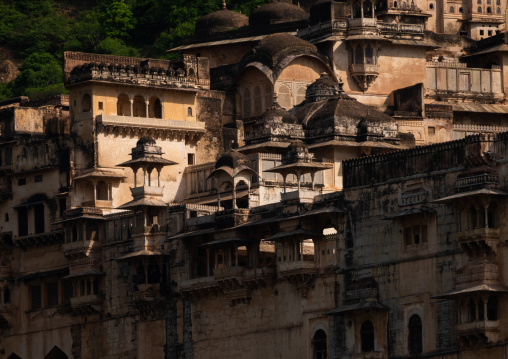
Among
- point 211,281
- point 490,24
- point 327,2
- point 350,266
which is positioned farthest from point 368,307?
point 490,24

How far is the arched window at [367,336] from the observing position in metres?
56.9

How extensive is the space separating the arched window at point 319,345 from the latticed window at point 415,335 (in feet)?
12.1

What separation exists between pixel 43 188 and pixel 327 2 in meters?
12.9

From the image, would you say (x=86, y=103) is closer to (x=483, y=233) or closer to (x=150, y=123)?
(x=150, y=123)

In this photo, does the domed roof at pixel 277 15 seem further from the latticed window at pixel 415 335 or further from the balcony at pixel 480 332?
the balcony at pixel 480 332

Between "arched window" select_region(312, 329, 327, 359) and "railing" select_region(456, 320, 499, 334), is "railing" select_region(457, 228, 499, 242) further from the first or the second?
"arched window" select_region(312, 329, 327, 359)

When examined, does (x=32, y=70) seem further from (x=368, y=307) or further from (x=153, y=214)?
(x=368, y=307)

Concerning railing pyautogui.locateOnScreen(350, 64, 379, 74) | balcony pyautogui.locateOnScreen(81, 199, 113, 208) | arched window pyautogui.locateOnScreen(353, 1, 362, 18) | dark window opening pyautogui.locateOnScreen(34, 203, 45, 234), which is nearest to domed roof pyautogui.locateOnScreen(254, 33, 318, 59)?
railing pyautogui.locateOnScreen(350, 64, 379, 74)

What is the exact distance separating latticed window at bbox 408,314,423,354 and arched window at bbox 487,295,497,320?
9.50ft

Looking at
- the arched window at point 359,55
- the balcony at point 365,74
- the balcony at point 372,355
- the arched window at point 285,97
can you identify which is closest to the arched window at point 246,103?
the arched window at point 285,97

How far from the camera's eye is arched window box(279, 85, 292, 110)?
241ft

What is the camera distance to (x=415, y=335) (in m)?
55.6

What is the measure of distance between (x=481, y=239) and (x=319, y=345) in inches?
310

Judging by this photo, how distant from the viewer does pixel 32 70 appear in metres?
99.4
